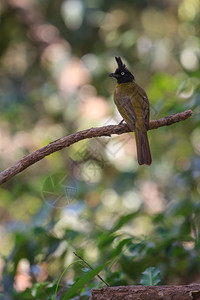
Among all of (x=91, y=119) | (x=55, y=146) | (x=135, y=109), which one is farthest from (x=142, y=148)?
(x=91, y=119)

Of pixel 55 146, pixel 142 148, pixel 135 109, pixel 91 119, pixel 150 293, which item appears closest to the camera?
pixel 150 293

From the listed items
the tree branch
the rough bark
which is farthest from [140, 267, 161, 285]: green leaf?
the tree branch

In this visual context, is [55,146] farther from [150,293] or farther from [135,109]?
[135,109]

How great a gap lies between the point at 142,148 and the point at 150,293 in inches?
40.4

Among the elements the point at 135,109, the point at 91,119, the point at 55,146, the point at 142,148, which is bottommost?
the point at 55,146

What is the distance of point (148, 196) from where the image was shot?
5496 millimetres

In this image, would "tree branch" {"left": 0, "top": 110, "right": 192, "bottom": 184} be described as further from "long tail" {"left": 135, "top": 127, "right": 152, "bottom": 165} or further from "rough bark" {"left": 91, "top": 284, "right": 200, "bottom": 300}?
"rough bark" {"left": 91, "top": 284, "right": 200, "bottom": 300}

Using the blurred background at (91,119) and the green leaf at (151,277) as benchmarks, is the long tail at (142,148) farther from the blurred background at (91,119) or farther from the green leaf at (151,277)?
the green leaf at (151,277)

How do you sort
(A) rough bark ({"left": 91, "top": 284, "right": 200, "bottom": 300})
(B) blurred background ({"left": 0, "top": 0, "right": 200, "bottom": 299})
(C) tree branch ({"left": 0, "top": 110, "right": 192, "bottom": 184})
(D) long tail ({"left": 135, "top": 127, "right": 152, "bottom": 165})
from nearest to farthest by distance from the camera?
(A) rough bark ({"left": 91, "top": 284, "right": 200, "bottom": 300}) → (C) tree branch ({"left": 0, "top": 110, "right": 192, "bottom": 184}) → (D) long tail ({"left": 135, "top": 127, "right": 152, "bottom": 165}) → (B) blurred background ({"left": 0, "top": 0, "right": 200, "bottom": 299})

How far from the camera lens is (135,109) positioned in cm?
277

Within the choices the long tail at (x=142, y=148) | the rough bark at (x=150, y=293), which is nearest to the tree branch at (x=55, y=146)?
the long tail at (x=142, y=148)

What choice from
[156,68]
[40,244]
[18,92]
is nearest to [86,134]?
[40,244]

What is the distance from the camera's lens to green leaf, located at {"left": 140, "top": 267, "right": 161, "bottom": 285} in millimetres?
1918

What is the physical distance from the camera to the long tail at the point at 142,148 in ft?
8.25
